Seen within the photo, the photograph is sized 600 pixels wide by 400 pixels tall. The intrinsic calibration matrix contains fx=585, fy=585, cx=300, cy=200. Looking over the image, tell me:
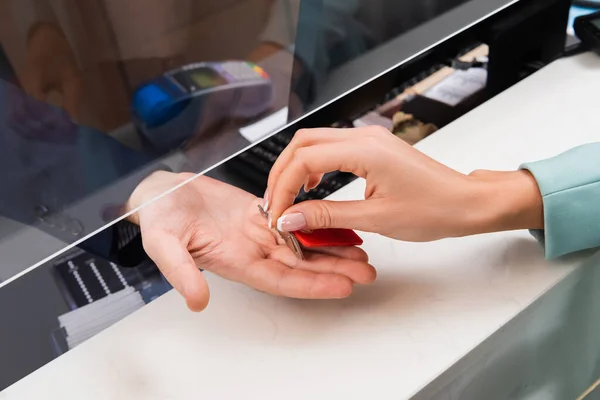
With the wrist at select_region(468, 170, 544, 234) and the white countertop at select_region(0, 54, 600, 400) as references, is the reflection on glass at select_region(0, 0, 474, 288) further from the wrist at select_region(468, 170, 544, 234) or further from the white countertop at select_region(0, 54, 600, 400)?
the wrist at select_region(468, 170, 544, 234)

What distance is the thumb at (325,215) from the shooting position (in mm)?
509

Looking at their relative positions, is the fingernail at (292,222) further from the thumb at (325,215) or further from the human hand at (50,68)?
the human hand at (50,68)

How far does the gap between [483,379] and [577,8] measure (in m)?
0.75

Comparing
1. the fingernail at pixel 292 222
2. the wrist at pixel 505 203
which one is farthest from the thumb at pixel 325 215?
the wrist at pixel 505 203

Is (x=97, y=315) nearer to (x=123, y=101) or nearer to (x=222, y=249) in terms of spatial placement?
(x=222, y=249)

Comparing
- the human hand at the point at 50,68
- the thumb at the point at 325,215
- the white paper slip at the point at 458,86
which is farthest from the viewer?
the white paper slip at the point at 458,86

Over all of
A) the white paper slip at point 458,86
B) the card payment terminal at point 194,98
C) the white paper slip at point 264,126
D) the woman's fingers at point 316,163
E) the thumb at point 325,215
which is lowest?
the white paper slip at point 458,86

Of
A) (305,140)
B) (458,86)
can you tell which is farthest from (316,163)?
(458,86)

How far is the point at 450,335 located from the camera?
507 mm

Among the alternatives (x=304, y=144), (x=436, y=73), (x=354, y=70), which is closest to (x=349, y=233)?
(x=304, y=144)

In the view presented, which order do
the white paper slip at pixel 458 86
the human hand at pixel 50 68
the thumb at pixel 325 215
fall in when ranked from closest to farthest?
the human hand at pixel 50 68 → the thumb at pixel 325 215 → the white paper slip at pixel 458 86

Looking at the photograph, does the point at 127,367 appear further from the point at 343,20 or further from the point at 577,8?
the point at 577,8

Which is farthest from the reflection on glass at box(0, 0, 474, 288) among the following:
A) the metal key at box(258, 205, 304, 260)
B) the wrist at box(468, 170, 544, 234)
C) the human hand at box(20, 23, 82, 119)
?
the wrist at box(468, 170, 544, 234)

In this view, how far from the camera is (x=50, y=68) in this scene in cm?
42
